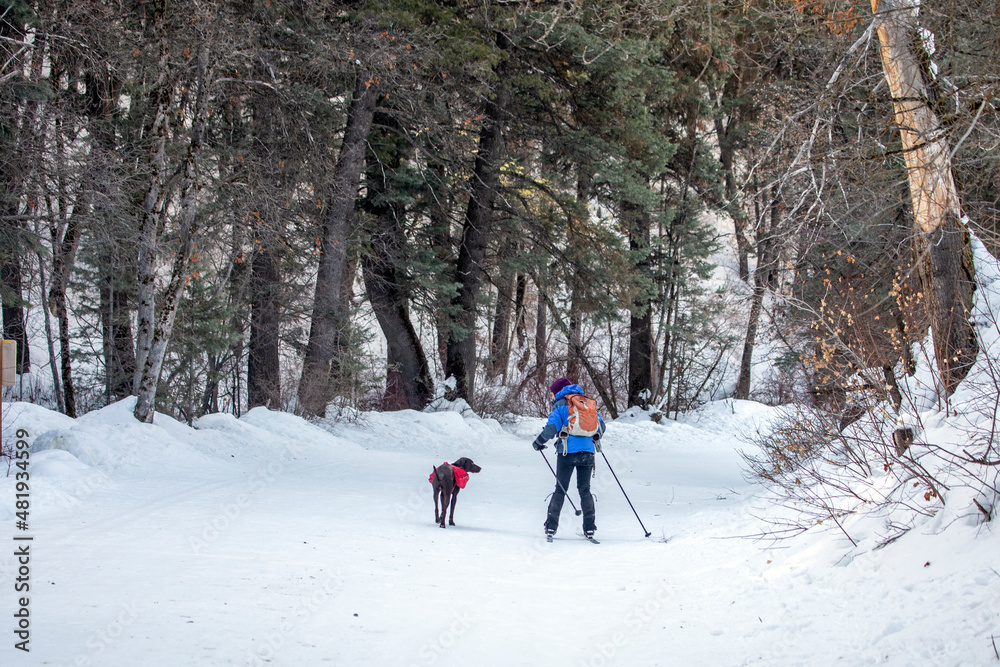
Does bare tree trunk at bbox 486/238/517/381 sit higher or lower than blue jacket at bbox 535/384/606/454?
higher

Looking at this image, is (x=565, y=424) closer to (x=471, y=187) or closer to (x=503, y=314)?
(x=471, y=187)

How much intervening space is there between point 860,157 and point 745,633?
15.3ft

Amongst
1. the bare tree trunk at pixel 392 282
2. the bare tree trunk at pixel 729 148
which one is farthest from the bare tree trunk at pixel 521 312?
the bare tree trunk at pixel 729 148

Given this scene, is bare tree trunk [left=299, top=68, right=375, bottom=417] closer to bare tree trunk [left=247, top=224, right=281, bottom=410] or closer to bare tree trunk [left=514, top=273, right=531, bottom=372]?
bare tree trunk [left=247, top=224, right=281, bottom=410]

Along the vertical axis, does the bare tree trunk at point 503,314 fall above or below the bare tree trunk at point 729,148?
below

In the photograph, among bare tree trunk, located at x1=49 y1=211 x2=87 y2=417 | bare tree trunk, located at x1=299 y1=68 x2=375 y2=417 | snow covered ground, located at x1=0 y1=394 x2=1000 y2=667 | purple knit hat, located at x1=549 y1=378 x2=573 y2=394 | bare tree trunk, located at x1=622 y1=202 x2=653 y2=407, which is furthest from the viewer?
bare tree trunk, located at x1=622 y1=202 x2=653 y2=407

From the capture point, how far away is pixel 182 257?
449 inches

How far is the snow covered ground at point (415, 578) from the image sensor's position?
13.6 feet

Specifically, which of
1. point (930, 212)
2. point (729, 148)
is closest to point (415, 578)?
point (930, 212)

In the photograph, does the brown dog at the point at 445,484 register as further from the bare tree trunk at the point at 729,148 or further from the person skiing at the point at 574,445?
→ the bare tree trunk at the point at 729,148

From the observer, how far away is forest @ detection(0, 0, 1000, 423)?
24.6 ft

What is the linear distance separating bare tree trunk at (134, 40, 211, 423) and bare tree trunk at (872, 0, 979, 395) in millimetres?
9141

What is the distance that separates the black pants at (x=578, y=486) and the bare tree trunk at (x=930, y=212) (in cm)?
361

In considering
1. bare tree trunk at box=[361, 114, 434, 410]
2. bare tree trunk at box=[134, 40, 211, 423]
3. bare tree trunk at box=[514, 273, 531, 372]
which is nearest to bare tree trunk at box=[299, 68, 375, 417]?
bare tree trunk at box=[361, 114, 434, 410]
